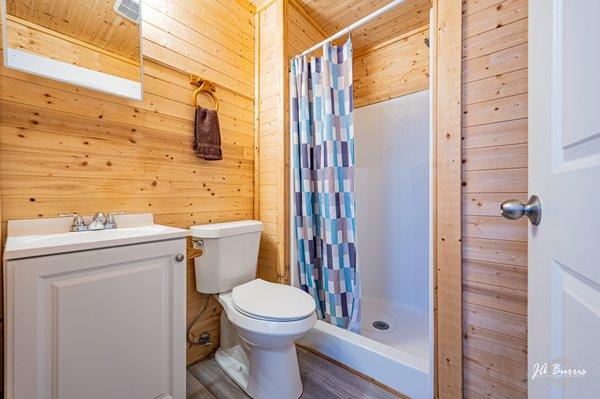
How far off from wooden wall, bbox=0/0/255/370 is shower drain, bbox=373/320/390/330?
44.0 inches

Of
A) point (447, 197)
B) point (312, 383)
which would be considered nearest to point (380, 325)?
point (312, 383)

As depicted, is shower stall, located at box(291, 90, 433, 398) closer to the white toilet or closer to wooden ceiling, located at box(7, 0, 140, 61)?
the white toilet

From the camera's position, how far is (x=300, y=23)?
1.75 m

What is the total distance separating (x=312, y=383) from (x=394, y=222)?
1309 millimetres

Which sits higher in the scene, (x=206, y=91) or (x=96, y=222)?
(x=206, y=91)

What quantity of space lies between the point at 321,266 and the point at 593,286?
1.33 metres

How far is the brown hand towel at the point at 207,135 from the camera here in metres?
1.41

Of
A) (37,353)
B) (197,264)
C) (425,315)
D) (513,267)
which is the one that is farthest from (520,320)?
(37,353)

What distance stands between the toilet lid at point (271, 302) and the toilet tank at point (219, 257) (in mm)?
91

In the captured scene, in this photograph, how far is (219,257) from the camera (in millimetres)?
1319

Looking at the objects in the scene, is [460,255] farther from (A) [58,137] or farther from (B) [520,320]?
(A) [58,137]

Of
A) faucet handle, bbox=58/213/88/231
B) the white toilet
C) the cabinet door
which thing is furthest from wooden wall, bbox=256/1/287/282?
Result: faucet handle, bbox=58/213/88/231

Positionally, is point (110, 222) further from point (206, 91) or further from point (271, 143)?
point (271, 143)

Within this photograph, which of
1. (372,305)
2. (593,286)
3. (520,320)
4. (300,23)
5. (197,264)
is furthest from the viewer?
(372,305)
